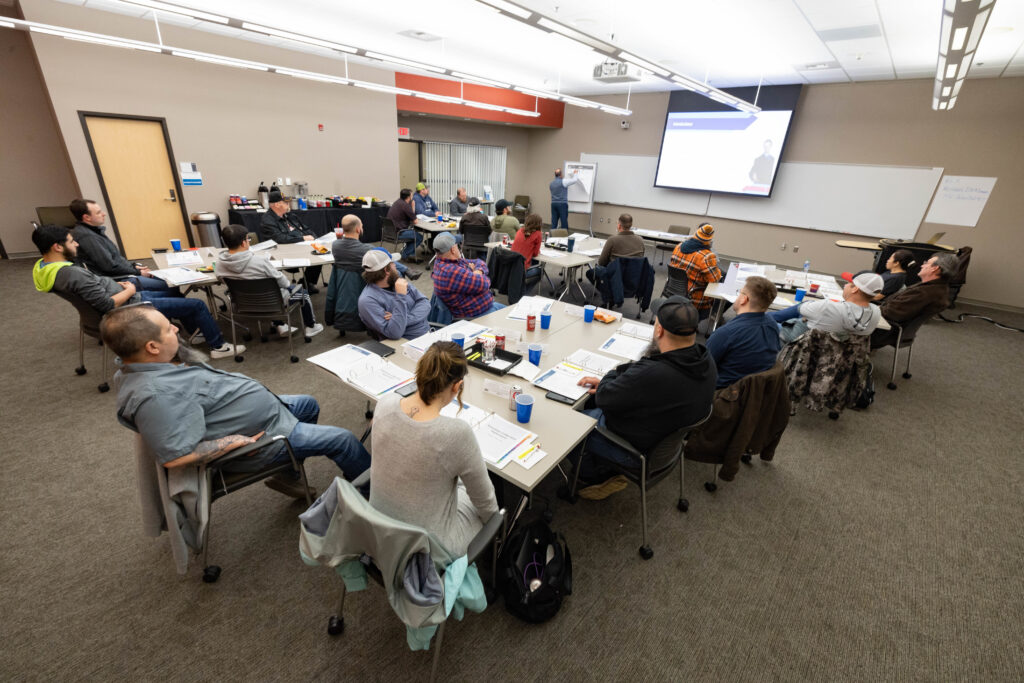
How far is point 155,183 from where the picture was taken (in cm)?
688

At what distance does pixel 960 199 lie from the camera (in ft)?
23.4

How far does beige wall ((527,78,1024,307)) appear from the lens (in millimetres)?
6656

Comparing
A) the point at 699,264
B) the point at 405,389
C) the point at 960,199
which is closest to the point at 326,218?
the point at 699,264

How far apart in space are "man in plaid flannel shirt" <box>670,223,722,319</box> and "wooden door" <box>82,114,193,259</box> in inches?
316

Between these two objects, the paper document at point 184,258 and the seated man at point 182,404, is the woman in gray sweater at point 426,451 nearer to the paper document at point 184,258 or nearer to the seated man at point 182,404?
the seated man at point 182,404

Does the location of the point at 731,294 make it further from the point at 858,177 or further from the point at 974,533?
the point at 858,177

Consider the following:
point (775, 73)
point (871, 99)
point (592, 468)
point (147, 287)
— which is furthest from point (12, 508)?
point (871, 99)

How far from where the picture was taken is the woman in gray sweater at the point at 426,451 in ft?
4.67

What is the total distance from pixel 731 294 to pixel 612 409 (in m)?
2.85

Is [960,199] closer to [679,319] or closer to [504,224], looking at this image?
[504,224]

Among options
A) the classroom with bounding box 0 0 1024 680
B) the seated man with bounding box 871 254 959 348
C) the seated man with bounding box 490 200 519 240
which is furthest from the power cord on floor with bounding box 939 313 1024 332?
the seated man with bounding box 490 200 519 240

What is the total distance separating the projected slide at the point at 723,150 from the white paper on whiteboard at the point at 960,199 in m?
2.61

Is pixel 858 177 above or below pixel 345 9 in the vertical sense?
below

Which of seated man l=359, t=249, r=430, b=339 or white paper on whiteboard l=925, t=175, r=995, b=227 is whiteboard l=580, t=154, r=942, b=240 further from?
seated man l=359, t=249, r=430, b=339
